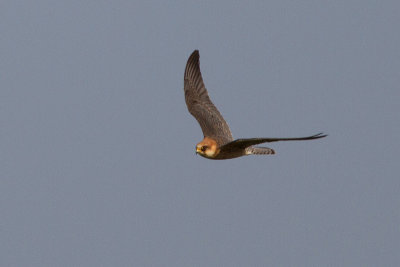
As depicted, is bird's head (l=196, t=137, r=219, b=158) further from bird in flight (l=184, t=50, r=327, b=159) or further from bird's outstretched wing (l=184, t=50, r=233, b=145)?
bird's outstretched wing (l=184, t=50, r=233, b=145)

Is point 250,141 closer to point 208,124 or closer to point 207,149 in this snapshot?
point 207,149

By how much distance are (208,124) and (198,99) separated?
1.07 m

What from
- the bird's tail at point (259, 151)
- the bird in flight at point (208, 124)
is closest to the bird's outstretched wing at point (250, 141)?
the bird in flight at point (208, 124)

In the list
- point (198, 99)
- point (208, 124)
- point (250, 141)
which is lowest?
point (250, 141)

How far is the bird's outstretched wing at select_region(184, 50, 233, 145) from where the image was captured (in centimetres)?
1446

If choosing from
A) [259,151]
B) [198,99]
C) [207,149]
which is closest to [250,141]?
[207,149]

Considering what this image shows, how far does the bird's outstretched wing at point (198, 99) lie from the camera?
47.4 ft

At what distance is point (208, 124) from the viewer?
14.3 metres

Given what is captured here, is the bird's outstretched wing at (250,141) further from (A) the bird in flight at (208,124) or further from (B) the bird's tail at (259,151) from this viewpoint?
(B) the bird's tail at (259,151)

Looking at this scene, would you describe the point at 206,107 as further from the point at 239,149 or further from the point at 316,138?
the point at 316,138

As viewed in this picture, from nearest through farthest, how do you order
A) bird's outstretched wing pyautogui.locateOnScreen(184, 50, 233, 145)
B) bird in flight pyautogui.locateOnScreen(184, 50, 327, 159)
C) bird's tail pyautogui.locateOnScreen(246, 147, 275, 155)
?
bird in flight pyautogui.locateOnScreen(184, 50, 327, 159), bird's tail pyautogui.locateOnScreen(246, 147, 275, 155), bird's outstretched wing pyautogui.locateOnScreen(184, 50, 233, 145)

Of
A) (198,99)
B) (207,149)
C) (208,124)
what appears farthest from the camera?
(198,99)

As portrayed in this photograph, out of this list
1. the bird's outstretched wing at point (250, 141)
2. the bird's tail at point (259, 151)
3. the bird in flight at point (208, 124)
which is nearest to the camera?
the bird's outstretched wing at point (250, 141)

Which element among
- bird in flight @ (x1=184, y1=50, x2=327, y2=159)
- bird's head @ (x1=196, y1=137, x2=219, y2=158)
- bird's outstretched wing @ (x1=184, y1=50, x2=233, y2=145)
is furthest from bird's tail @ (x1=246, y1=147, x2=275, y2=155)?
bird's head @ (x1=196, y1=137, x2=219, y2=158)
